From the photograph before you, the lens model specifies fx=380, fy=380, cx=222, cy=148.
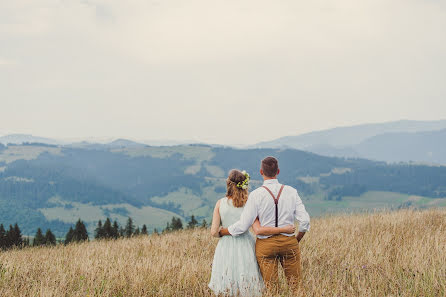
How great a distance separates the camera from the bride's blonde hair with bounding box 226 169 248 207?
6.33m

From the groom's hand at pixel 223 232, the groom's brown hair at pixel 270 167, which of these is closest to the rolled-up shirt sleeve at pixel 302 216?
the groom's brown hair at pixel 270 167

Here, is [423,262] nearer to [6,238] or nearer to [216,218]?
[216,218]

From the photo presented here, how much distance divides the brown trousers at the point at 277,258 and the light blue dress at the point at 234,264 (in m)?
0.17

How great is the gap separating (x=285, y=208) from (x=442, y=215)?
1005 centimetres

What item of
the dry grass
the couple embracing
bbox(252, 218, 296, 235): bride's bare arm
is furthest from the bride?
the dry grass

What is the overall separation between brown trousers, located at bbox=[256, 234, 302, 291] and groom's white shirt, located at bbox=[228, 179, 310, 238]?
0.27 metres

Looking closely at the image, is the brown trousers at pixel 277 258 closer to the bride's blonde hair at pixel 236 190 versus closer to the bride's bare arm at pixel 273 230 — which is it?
the bride's bare arm at pixel 273 230

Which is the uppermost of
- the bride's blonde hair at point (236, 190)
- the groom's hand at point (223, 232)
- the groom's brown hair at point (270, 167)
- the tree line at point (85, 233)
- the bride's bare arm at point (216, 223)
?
the groom's brown hair at point (270, 167)

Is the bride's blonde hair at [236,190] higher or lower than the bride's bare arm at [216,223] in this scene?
higher

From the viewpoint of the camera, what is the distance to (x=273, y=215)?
6031mm

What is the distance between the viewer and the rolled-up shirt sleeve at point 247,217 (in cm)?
607

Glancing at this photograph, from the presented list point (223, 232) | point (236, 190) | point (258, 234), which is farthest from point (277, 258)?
point (236, 190)

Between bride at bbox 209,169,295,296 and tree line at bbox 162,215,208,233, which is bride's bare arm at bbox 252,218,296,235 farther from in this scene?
tree line at bbox 162,215,208,233

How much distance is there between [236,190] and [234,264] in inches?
48.8
